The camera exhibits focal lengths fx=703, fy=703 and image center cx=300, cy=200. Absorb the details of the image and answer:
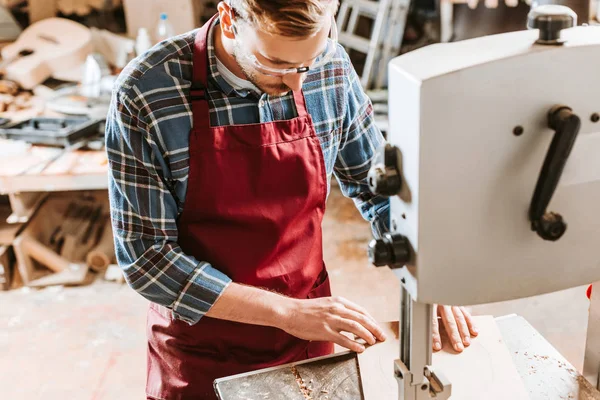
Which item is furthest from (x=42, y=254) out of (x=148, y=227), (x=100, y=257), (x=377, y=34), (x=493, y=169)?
(x=493, y=169)

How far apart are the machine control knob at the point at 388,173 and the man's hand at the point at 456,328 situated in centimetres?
50

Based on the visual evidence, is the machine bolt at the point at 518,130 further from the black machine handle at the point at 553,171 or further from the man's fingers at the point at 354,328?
the man's fingers at the point at 354,328

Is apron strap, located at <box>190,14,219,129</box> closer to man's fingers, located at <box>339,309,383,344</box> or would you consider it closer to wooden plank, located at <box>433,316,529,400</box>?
man's fingers, located at <box>339,309,383,344</box>

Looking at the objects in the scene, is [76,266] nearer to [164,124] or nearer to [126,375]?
[126,375]

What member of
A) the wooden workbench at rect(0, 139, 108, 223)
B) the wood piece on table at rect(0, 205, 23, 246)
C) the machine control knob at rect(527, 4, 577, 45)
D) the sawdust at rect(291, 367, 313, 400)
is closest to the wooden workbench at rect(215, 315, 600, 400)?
the sawdust at rect(291, 367, 313, 400)

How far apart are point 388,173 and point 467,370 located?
0.55 meters

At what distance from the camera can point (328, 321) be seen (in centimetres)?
126

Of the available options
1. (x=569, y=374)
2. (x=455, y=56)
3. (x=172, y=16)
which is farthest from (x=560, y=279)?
(x=172, y=16)

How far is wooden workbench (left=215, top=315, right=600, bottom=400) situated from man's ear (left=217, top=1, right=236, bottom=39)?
1.95 ft

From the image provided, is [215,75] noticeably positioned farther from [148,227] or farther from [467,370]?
[467,370]

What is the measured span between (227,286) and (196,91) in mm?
353

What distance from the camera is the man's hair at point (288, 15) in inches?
42.6

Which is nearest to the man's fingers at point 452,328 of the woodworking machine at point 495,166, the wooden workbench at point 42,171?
the woodworking machine at point 495,166

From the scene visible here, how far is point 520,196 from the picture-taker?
0.85 metres
